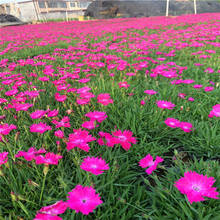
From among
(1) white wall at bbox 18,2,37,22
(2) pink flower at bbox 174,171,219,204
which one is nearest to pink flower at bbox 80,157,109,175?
(2) pink flower at bbox 174,171,219,204

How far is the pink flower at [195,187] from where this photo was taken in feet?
2.25

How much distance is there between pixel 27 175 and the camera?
1.02 metres

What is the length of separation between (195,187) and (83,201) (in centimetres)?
47

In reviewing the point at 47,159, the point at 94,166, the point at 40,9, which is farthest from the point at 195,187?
the point at 40,9

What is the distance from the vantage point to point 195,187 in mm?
743

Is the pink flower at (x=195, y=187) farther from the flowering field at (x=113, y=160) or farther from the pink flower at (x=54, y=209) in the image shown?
the pink flower at (x=54, y=209)

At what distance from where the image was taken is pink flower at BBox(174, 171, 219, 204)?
2.25 feet

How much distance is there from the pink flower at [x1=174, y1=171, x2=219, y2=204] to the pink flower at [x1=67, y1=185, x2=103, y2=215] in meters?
0.34

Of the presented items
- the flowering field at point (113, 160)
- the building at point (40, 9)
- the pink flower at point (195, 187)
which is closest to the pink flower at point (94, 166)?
the flowering field at point (113, 160)

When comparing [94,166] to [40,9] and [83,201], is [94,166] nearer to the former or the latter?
[83,201]

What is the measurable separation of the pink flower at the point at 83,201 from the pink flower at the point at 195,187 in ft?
1.12

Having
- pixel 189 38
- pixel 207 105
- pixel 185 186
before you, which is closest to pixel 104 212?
pixel 185 186

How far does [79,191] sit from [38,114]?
0.70 m

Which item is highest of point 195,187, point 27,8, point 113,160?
point 27,8
